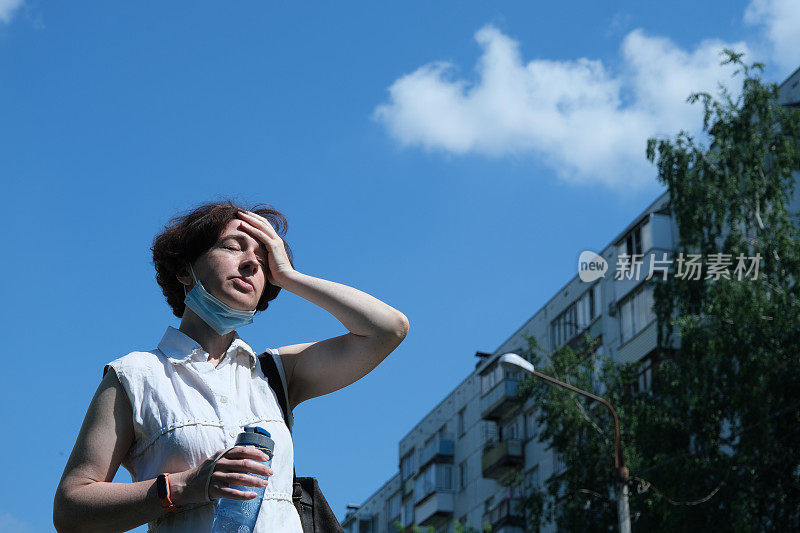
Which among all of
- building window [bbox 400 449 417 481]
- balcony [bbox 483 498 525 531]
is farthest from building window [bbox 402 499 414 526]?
balcony [bbox 483 498 525 531]

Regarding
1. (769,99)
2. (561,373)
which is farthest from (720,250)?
(561,373)

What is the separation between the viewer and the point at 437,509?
55.8 m

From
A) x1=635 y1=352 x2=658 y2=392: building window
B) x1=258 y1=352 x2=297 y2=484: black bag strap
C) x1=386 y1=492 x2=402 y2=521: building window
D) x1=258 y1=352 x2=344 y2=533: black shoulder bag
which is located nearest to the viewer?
x1=258 y1=352 x2=344 y2=533: black shoulder bag

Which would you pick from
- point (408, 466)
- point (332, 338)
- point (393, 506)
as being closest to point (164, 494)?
point (332, 338)

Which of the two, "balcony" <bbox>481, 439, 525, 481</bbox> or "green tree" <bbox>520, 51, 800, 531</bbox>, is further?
"balcony" <bbox>481, 439, 525, 481</bbox>

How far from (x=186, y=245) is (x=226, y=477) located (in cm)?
88

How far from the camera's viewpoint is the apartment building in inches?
1593

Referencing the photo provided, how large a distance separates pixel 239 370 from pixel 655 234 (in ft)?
122

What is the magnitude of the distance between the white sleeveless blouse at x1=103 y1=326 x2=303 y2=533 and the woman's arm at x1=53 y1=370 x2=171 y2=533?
40 millimetres

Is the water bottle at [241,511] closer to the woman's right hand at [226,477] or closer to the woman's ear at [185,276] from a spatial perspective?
the woman's right hand at [226,477]

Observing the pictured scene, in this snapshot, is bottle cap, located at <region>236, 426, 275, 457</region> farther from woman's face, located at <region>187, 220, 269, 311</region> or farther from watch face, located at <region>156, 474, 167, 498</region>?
woman's face, located at <region>187, 220, 269, 311</region>

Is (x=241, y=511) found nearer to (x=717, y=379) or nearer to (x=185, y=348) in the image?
(x=185, y=348)

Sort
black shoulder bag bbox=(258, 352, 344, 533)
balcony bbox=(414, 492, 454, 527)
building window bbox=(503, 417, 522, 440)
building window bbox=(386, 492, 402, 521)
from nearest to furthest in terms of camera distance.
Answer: black shoulder bag bbox=(258, 352, 344, 533)
building window bbox=(503, 417, 522, 440)
balcony bbox=(414, 492, 454, 527)
building window bbox=(386, 492, 402, 521)

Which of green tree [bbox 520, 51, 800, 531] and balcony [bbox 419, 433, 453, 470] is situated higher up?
balcony [bbox 419, 433, 453, 470]
